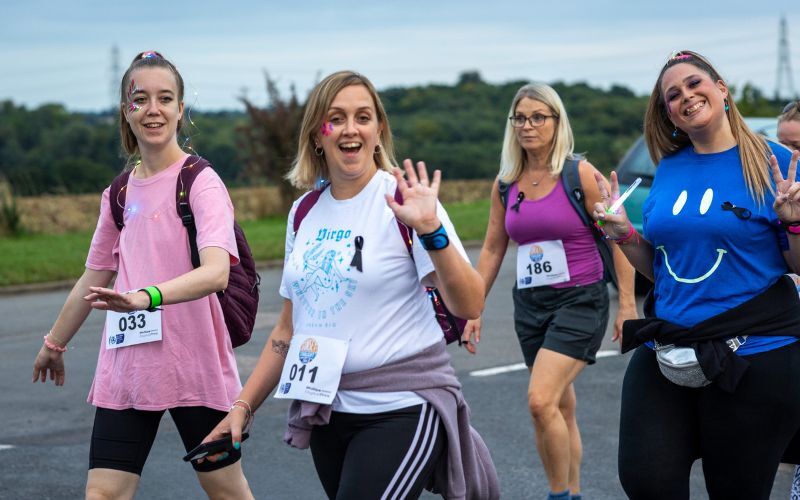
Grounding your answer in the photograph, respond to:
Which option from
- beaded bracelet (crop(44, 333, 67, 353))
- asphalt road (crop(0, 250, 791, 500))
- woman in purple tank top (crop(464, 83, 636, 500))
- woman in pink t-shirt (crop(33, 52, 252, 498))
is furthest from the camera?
asphalt road (crop(0, 250, 791, 500))

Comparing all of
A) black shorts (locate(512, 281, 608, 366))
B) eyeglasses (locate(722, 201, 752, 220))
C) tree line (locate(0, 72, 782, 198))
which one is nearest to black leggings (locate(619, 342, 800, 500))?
eyeglasses (locate(722, 201, 752, 220))

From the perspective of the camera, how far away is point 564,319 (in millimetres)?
5941

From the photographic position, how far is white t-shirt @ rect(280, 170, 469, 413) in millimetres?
3660

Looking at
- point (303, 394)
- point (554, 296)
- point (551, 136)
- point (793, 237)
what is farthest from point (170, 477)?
point (793, 237)

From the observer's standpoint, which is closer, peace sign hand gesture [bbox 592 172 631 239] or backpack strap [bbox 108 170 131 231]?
peace sign hand gesture [bbox 592 172 631 239]

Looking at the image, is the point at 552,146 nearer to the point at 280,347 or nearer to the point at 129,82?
the point at 129,82

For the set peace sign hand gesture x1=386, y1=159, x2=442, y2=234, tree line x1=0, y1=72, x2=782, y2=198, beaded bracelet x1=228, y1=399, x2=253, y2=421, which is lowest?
tree line x1=0, y1=72, x2=782, y2=198

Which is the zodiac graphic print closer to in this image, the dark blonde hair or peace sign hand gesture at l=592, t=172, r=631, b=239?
peace sign hand gesture at l=592, t=172, r=631, b=239

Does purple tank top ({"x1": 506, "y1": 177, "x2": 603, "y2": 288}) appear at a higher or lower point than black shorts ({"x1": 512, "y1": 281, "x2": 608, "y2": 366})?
higher

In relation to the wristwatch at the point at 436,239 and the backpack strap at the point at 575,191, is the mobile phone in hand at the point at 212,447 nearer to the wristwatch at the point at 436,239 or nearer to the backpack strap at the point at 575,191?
the wristwatch at the point at 436,239

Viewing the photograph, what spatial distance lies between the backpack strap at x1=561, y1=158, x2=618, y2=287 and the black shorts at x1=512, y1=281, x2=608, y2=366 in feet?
0.42

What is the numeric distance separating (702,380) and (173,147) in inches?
78.1

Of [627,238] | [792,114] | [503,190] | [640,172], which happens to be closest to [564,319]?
[503,190]

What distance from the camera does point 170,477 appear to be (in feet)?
21.7
